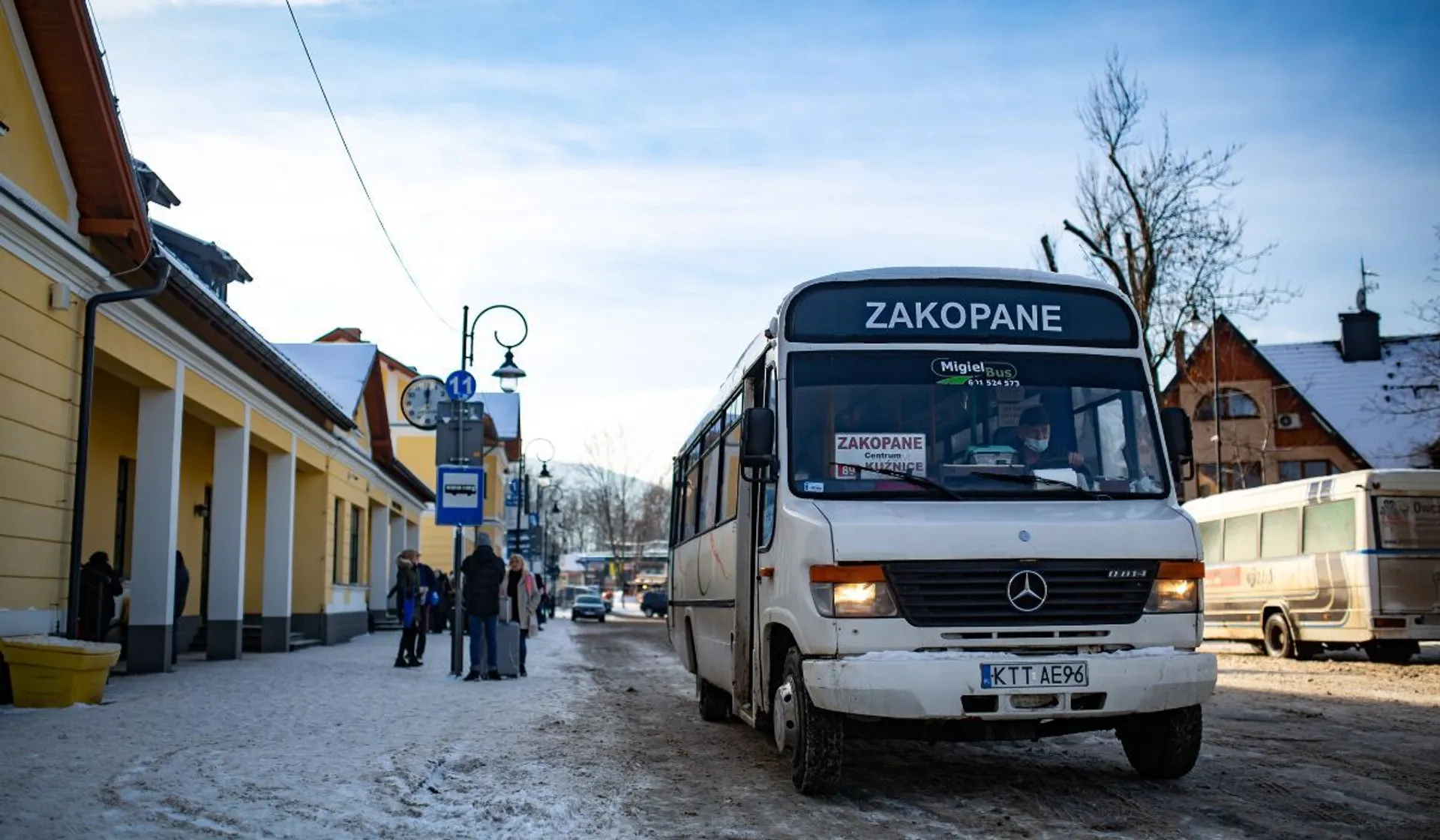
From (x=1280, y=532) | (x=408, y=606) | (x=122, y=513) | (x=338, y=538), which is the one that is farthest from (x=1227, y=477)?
(x=122, y=513)

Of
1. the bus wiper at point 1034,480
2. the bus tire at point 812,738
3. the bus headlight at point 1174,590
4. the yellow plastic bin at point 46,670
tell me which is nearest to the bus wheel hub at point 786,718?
the bus tire at point 812,738

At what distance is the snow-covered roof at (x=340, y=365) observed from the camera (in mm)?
29125

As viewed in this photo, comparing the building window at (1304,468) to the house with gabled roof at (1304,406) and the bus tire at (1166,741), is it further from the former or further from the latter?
the bus tire at (1166,741)

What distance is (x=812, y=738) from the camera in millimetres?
7250

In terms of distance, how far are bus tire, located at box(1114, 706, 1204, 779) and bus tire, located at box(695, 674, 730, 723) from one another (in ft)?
14.4

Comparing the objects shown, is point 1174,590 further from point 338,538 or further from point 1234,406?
point 1234,406

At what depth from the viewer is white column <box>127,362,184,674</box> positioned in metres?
16.3

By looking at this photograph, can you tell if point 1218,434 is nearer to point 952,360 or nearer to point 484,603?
point 484,603

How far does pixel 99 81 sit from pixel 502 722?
722 cm

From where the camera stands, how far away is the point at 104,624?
16344mm

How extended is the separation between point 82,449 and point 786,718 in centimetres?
903

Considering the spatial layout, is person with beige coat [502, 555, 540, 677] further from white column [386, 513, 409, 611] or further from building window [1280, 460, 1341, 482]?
building window [1280, 460, 1341, 482]

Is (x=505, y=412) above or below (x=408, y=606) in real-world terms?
above

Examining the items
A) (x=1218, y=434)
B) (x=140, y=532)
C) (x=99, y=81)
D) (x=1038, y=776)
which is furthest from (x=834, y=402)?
(x=1218, y=434)
